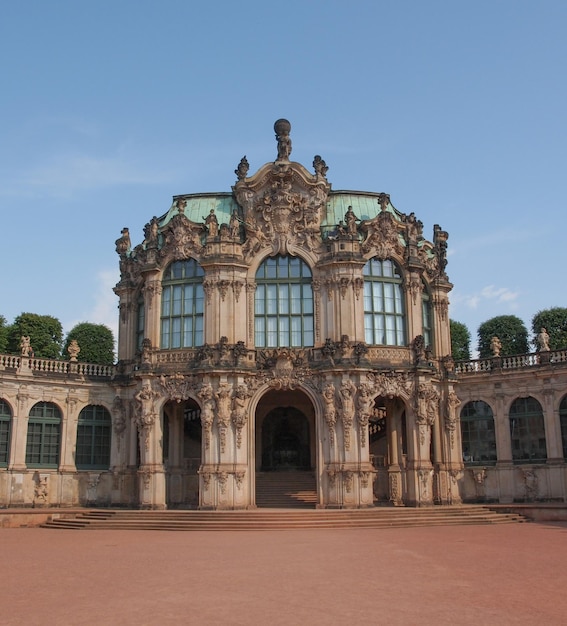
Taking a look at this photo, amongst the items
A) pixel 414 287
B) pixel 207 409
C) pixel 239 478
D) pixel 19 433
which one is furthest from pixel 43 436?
pixel 414 287

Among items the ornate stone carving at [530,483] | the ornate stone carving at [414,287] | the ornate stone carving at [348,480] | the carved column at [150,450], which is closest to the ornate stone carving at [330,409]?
the ornate stone carving at [348,480]

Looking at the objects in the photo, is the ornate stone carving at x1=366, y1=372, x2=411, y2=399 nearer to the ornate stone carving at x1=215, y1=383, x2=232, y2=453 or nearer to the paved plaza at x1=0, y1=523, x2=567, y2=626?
the ornate stone carving at x1=215, y1=383, x2=232, y2=453

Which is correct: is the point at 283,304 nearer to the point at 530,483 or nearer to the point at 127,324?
the point at 127,324

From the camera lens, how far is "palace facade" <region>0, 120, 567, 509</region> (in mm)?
39875

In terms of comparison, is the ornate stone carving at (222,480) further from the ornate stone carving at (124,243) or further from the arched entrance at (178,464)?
the ornate stone carving at (124,243)

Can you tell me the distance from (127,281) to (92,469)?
11.1 metres

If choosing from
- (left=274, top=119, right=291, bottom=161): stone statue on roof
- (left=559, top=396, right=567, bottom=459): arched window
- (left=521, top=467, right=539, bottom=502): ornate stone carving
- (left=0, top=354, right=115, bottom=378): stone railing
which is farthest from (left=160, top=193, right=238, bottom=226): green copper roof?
(left=521, top=467, right=539, bottom=502): ornate stone carving

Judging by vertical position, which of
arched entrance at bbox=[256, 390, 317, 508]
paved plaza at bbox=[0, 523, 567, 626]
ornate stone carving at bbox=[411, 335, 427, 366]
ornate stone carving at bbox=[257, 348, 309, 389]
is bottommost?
paved plaza at bbox=[0, 523, 567, 626]

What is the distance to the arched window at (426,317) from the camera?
44459 mm

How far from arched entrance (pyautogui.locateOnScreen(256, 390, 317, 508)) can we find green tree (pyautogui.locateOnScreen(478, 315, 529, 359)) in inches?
848

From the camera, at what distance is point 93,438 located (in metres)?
45.0

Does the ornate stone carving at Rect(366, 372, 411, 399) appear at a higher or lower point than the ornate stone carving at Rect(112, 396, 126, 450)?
higher

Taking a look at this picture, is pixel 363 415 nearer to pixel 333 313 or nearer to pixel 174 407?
pixel 333 313

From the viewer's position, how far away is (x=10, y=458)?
4222 centimetres
